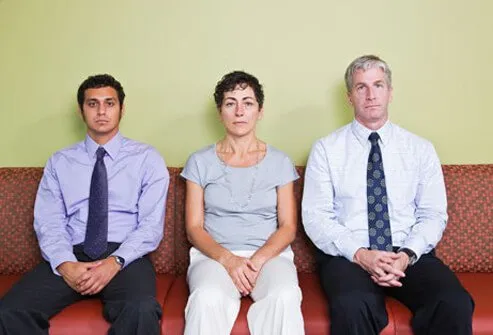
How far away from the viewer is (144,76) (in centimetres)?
291

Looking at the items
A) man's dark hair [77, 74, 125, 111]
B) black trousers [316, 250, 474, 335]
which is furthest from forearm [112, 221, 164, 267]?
black trousers [316, 250, 474, 335]

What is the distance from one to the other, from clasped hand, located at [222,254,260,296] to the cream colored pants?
0.07 ft

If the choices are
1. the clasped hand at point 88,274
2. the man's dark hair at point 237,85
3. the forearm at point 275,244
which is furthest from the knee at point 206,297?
the man's dark hair at point 237,85

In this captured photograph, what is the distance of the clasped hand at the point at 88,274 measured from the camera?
2264 mm

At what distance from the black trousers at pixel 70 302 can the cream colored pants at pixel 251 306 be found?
0.50 feet

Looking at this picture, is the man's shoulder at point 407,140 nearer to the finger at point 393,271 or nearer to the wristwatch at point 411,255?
the wristwatch at point 411,255

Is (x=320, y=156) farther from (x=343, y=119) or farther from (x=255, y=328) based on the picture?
(x=255, y=328)

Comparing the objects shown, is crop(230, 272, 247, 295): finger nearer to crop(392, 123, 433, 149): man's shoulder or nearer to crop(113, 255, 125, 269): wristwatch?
crop(113, 255, 125, 269): wristwatch

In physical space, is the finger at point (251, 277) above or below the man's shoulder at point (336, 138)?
below

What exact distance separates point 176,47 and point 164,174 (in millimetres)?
662

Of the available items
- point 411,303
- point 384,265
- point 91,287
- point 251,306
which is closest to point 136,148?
point 91,287

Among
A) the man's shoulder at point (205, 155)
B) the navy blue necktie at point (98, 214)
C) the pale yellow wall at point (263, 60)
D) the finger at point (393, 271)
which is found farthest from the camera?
the pale yellow wall at point (263, 60)

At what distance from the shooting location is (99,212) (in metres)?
2.51

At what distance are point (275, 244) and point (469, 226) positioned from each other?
871 mm
